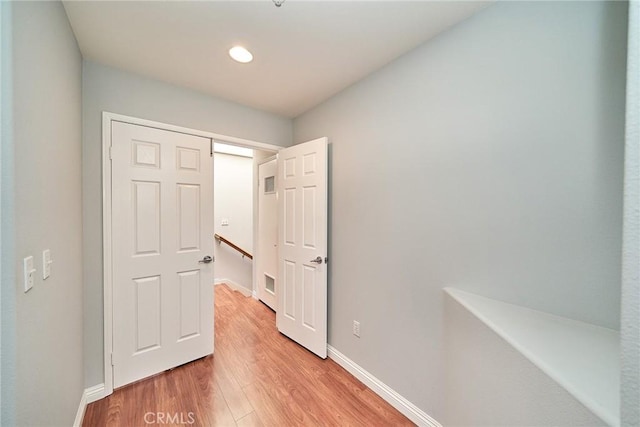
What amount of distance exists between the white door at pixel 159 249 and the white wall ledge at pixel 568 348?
7.00ft

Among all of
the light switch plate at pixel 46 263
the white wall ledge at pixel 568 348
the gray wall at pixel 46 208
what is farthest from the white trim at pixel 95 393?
the white wall ledge at pixel 568 348

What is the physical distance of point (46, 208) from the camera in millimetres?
1050

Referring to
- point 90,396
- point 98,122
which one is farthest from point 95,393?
point 98,122

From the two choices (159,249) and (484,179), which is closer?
(484,179)

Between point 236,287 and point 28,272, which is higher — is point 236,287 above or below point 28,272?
below

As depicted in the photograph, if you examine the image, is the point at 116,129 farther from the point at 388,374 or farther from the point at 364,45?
the point at 388,374

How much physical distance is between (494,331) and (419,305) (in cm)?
62

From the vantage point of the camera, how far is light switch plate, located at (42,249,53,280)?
1.01m

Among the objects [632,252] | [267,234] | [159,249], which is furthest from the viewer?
[267,234]

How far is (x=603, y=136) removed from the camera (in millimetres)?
940

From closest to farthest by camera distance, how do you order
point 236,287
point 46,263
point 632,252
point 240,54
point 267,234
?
point 632,252 < point 46,263 < point 240,54 < point 267,234 < point 236,287

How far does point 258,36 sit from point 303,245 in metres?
1.70

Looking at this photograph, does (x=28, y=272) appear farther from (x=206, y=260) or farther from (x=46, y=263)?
(x=206, y=260)

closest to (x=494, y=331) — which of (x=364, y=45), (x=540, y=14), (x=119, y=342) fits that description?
(x=540, y=14)
